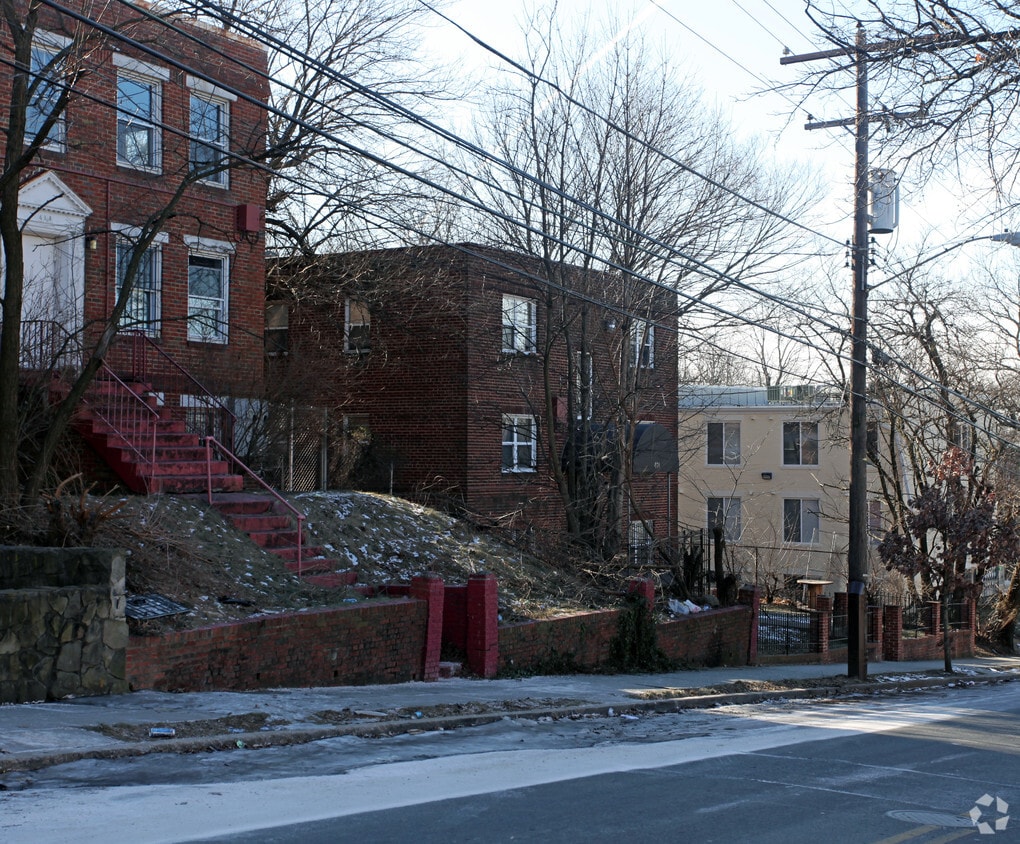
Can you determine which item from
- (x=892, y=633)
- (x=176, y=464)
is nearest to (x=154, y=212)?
(x=176, y=464)

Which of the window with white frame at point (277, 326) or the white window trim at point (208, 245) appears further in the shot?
the window with white frame at point (277, 326)

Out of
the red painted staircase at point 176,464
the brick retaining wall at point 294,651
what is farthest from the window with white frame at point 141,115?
the brick retaining wall at point 294,651

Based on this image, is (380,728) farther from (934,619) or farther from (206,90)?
(934,619)

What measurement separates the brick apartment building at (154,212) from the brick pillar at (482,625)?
6.65 metres

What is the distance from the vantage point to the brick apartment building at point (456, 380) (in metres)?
22.8

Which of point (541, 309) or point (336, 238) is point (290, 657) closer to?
point (541, 309)

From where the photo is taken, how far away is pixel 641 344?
21828 millimetres

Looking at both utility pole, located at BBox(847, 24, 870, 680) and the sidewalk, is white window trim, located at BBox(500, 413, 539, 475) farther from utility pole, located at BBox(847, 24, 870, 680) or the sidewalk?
the sidewalk

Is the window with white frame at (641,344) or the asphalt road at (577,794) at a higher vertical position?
the window with white frame at (641,344)

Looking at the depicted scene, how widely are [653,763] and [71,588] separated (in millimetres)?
5498

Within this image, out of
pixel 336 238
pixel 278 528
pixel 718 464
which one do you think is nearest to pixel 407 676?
pixel 278 528

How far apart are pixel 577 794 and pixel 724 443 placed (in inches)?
1427

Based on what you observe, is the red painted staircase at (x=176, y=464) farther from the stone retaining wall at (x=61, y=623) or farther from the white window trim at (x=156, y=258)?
the stone retaining wall at (x=61, y=623)

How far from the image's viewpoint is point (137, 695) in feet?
34.2
